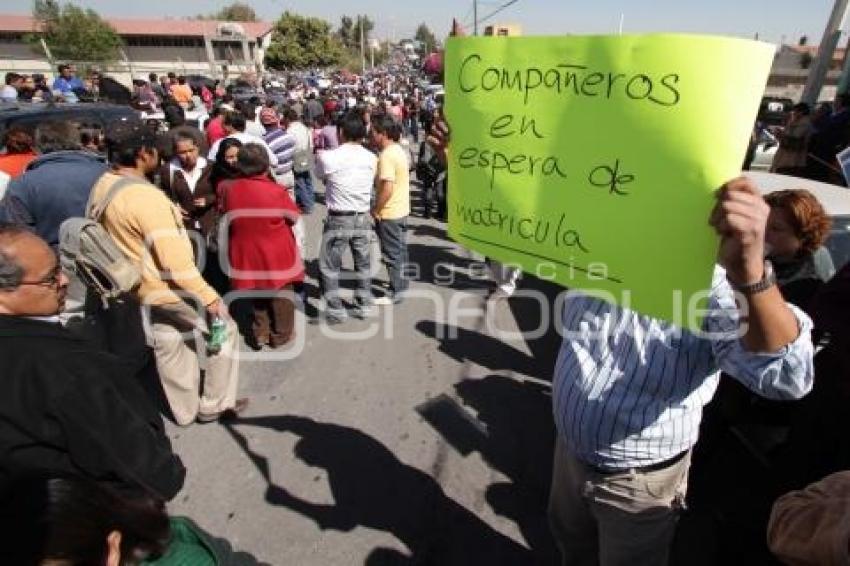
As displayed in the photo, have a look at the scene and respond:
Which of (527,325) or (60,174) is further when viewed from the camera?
(527,325)

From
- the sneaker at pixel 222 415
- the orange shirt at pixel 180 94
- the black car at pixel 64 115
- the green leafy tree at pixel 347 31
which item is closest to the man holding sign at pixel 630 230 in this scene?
the sneaker at pixel 222 415

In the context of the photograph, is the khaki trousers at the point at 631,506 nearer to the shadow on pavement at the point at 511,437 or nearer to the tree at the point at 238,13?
the shadow on pavement at the point at 511,437

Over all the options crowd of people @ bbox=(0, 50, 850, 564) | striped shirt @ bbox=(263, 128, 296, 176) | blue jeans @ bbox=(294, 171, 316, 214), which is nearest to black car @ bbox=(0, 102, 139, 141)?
striped shirt @ bbox=(263, 128, 296, 176)

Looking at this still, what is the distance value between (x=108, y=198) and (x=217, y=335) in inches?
44.0

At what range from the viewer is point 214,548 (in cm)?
154

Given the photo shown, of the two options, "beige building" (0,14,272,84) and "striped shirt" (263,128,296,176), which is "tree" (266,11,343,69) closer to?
"beige building" (0,14,272,84)

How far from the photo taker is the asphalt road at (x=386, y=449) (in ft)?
9.59

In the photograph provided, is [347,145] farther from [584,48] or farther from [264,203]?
[584,48]

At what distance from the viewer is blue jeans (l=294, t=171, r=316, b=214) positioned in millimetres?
8898

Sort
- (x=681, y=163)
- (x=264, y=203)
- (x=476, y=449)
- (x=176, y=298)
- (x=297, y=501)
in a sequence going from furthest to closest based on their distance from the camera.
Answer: (x=264, y=203), (x=476, y=449), (x=176, y=298), (x=297, y=501), (x=681, y=163)

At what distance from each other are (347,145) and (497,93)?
12.4 feet

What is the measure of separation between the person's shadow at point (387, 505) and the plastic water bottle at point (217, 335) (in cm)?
66

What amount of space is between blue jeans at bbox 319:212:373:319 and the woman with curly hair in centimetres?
357

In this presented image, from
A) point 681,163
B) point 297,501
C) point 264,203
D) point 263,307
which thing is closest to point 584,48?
point 681,163
